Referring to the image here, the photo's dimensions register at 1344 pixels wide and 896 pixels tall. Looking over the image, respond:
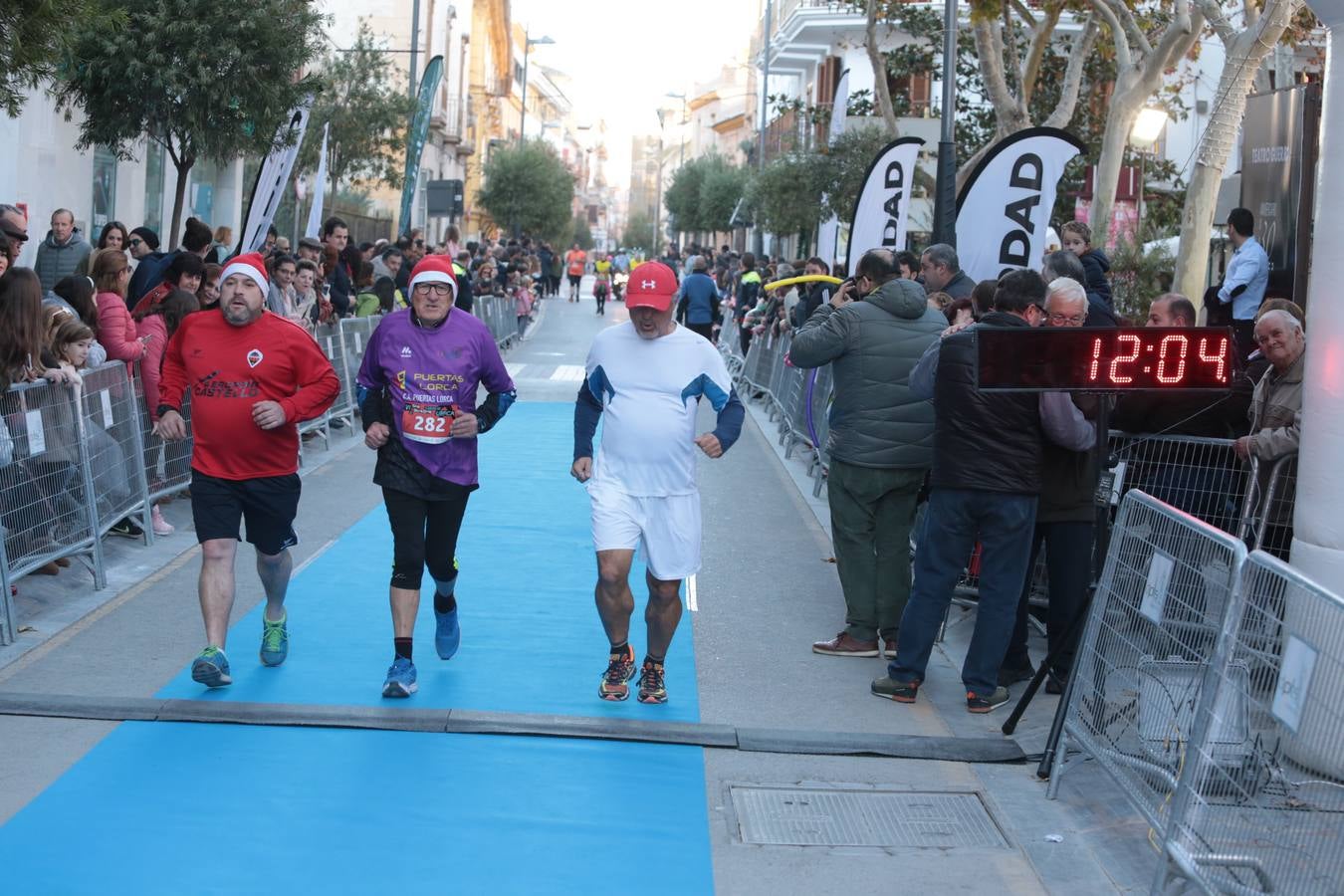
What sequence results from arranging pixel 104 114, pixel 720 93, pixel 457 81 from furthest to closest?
1. pixel 720 93
2. pixel 457 81
3. pixel 104 114

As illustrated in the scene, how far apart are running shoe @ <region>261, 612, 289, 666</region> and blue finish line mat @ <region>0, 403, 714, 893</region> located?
0.22 ft

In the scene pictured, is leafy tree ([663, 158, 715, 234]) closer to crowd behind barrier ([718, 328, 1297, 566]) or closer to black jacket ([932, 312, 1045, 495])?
crowd behind barrier ([718, 328, 1297, 566])

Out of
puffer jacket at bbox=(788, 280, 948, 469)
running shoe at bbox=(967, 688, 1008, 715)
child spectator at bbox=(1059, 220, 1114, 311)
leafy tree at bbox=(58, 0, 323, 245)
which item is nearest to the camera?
running shoe at bbox=(967, 688, 1008, 715)

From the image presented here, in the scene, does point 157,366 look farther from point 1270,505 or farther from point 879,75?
point 879,75

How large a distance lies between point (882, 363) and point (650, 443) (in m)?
1.60

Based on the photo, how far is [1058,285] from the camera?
7.43 m

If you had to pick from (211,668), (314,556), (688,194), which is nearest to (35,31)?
(211,668)

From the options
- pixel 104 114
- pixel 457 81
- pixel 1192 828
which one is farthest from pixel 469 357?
pixel 457 81

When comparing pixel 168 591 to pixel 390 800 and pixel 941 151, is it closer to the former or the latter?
pixel 390 800

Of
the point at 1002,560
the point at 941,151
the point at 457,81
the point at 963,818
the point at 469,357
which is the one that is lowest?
the point at 963,818

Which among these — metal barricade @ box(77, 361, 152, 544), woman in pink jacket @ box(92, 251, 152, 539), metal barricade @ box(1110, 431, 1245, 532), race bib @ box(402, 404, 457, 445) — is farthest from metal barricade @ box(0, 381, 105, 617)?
metal barricade @ box(1110, 431, 1245, 532)

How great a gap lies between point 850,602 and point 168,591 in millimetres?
3732

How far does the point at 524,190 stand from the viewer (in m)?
72.0

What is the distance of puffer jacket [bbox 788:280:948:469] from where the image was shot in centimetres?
821
